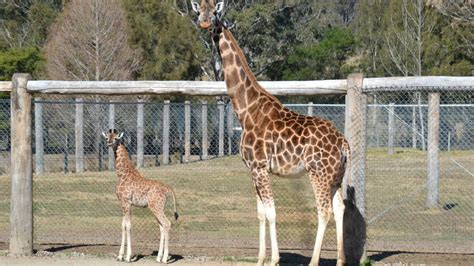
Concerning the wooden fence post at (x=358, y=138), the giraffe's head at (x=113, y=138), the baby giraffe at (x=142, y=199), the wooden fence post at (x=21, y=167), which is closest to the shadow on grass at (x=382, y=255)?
the wooden fence post at (x=358, y=138)

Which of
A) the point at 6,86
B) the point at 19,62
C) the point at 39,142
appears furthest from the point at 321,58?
the point at 6,86

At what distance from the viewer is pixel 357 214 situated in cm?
1134

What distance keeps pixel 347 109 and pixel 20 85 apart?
13.2 feet

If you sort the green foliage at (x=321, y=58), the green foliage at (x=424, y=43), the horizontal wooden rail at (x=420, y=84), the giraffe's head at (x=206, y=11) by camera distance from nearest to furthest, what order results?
the giraffe's head at (x=206, y=11) → the horizontal wooden rail at (x=420, y=84) → the green foliage at (x=424, y=43) → the green foliage at (x=321, y=58)

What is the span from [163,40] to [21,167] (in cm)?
2739

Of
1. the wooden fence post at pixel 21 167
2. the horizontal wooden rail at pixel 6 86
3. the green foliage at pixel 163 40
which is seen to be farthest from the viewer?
the green foliage at pixel 163 40

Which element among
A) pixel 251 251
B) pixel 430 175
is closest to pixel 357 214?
pixel 251 251

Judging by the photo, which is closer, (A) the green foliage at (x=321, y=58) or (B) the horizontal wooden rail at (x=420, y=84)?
(B) the horizontal wooden rail at (x=420, y=84)

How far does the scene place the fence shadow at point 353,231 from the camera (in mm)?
11328

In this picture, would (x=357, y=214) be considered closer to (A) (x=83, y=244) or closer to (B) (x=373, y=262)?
(B) (x=373, y=262)

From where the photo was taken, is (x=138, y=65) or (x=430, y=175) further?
(x=138, y=65)

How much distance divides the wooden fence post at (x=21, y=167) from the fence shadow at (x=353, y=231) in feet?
12.8

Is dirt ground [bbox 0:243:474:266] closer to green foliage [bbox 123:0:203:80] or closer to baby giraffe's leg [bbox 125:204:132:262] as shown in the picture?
baby giraffe's leg [bbox 125:204:132:262]

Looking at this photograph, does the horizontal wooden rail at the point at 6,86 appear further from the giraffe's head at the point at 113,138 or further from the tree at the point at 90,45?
the tree at the point at 90,45
